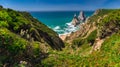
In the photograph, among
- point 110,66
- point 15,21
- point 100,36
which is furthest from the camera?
point 100,36

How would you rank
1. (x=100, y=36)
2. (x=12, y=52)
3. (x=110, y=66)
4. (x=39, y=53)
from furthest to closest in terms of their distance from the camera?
(x=100, y=36) → (x=39, y=53) → (x=12, y=52) → (x=110, y=66)

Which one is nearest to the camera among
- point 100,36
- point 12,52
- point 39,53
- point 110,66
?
point 110,66

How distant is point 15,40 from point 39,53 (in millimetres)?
4102

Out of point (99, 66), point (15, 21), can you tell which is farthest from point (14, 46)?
point (15, 21)

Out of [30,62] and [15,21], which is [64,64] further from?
[15,21]

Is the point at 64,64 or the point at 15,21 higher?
the point at 15,21

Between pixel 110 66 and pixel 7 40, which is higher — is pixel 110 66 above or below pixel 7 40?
below

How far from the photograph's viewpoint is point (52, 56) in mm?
46062

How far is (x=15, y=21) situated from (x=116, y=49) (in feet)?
84.4

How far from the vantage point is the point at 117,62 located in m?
38.3

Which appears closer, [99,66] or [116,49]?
[99,66]

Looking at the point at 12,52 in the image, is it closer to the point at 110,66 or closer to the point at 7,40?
the point at 7,40

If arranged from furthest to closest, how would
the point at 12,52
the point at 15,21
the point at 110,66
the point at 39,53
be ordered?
1. the point at 15,21
2. the point at 39,53
3. the point at 12,52
4. the point at 110,66

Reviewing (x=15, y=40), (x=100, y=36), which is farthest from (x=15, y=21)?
(x=100, y=36)
